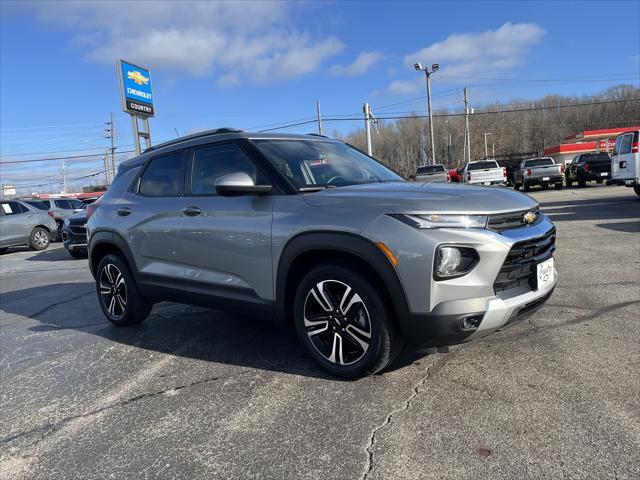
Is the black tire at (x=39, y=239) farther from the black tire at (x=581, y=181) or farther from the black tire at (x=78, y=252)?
the black tire at (x=581, y=181)

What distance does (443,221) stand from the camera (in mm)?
2912

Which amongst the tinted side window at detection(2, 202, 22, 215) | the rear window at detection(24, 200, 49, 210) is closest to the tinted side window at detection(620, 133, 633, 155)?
the tinted side window at detection(2, 202, 22, 215)

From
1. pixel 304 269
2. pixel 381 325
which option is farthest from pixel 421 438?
pixel 304 269

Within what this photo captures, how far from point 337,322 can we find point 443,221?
102cm

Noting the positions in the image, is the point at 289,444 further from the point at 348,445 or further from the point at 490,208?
the point at 490,208

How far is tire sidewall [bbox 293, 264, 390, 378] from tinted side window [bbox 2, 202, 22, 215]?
15353mm

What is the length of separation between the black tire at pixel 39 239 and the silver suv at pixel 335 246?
1328cm

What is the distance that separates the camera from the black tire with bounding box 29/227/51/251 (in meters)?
15.9

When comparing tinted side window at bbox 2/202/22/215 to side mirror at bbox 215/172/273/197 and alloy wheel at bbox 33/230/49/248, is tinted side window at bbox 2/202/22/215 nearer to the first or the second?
alloy wheel at bbox 33/230/49/248

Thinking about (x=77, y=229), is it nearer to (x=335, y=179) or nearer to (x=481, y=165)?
(x=335, y=179)

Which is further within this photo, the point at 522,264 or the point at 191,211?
the point at 191,211

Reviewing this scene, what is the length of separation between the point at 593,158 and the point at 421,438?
2697 centimetres

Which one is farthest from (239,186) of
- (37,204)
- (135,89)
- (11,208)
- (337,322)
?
(135,89)

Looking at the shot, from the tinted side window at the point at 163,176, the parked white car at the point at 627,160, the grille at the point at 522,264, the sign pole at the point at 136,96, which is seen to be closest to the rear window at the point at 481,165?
the parked white car at the point at 627,160
